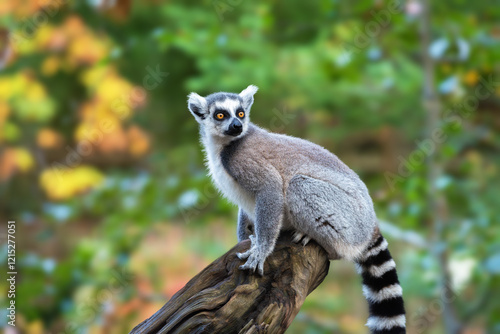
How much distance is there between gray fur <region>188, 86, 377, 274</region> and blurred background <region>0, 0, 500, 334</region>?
139 centimetres

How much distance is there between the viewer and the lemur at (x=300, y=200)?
2827 millimetres

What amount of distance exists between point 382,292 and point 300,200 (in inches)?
Answer: 26.4

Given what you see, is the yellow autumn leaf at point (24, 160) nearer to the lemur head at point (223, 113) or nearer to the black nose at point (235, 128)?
the lemur head at point (223, 113)

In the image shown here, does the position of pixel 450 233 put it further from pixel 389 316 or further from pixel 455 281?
pixel 389 316

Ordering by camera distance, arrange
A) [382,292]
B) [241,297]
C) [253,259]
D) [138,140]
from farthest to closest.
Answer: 1. [138,140]
2. [382,292]
3. [253,259]
4. [241,297]

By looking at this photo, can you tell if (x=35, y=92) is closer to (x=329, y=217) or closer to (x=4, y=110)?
(x=4, y=110)

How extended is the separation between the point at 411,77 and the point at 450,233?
1876mm

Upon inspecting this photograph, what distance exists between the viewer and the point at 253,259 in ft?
8.80

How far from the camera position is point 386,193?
462cm

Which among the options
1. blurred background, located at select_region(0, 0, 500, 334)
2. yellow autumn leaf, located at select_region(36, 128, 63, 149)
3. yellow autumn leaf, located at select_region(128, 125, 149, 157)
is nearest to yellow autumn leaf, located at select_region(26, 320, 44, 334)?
blurred background, located at select_region(0, 0, 500, 334)

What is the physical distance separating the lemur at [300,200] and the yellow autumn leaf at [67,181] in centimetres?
364


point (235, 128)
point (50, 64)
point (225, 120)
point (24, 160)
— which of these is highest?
point (50, 64)

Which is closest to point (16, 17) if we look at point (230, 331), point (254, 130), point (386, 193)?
point (254, 130)

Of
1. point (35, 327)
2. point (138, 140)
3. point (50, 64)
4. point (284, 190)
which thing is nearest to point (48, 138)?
point (50, 64)
